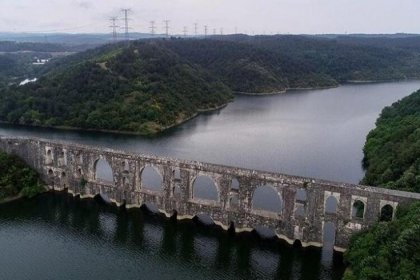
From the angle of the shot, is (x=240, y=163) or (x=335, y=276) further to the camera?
(x=240, y=163)

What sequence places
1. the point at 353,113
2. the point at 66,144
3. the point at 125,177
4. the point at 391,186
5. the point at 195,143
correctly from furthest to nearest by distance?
the point at 353,113
the point at 195,143
the point at 66,144
the point at 125,177
the point at 391,186

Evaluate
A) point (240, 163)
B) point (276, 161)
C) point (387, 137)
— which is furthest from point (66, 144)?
point (387, 137)

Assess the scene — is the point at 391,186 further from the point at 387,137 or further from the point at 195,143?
the point at 195,143

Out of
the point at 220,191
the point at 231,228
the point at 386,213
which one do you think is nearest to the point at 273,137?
the point at 231,228

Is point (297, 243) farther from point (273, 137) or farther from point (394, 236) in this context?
point (273, 137)

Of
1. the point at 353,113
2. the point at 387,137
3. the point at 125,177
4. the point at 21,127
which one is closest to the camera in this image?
the point at 125,177

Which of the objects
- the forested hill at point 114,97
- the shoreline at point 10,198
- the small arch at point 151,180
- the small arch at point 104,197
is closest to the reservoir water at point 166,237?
the shoreline at point 10,198

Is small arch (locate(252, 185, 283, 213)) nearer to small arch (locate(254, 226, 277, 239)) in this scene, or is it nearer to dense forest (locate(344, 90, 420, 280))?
small arch (locate(254, 226, 277, 239))
